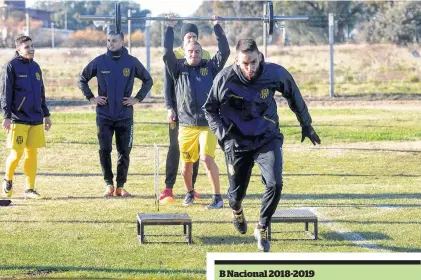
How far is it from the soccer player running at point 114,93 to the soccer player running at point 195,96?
3.23ft

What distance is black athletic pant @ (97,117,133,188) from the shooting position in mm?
13383

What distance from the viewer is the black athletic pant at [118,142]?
13.4 meters

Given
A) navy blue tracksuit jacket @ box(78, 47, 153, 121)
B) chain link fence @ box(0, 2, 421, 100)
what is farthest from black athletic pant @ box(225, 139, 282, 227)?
chain link fence @ box(0, 2, 421, 100)

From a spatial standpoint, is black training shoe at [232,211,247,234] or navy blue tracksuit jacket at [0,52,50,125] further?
navy blue tracksuit jacket at [0,52,50,125]

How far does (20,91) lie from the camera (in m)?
13.2

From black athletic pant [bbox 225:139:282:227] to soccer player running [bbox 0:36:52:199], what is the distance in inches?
166

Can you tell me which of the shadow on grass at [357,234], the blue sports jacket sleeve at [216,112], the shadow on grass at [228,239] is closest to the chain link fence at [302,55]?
the shadow on grass at [357,234]

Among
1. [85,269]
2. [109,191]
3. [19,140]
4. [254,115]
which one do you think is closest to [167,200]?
[109,191]

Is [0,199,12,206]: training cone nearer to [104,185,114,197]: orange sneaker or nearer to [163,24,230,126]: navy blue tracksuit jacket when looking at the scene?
[104,185,114,197]: orange sneaker

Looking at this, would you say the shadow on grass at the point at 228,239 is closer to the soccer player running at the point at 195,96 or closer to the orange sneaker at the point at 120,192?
the soccer player running at the point at 195,96

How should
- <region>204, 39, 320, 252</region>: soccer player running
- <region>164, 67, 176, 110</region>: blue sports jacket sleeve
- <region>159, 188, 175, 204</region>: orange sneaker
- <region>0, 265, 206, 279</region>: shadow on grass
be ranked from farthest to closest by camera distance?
<region>159, 188, 175, 204</region>: orange sneaker
<region>164, 67, 176, 110</region>: blue sports jacket sleeve
<region>204, 39, 320, 252</region>: soccer player running
<region>0, 265, 206, 279</region>: shadow on grass

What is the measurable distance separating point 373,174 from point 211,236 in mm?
5932

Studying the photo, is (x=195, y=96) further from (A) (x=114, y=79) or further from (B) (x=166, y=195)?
(B) (x=166, y=195)

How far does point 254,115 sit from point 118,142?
4.33 meters
